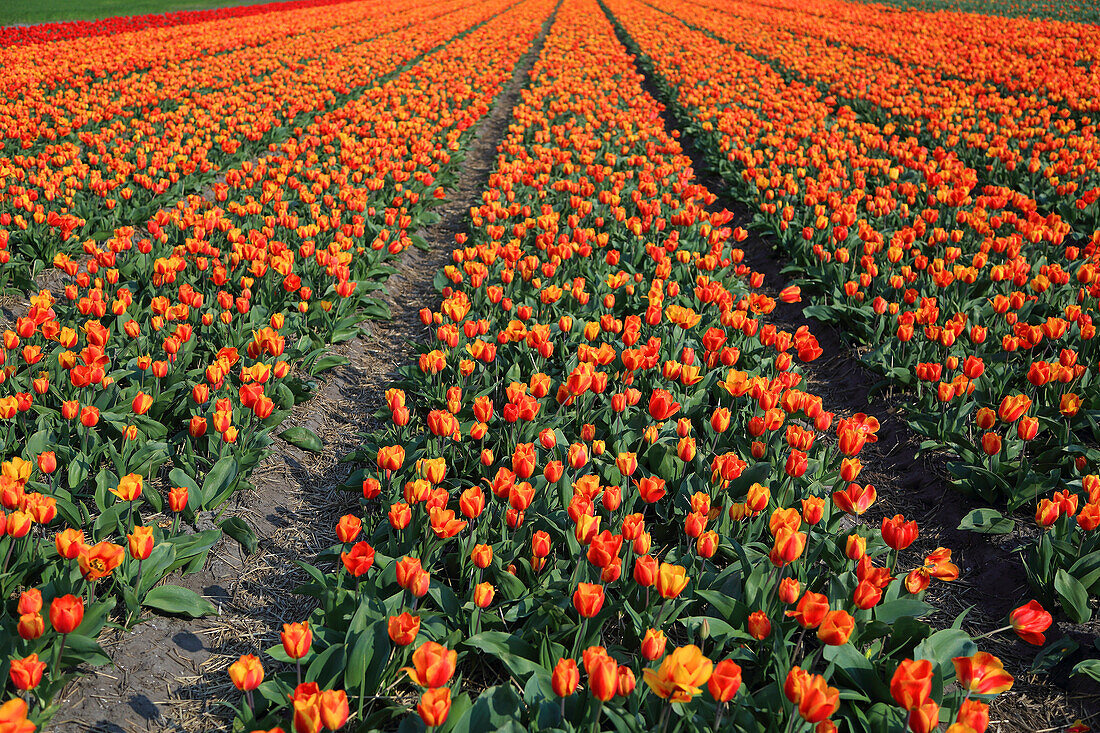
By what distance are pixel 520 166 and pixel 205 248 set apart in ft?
12.7

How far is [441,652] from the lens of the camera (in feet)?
6.55

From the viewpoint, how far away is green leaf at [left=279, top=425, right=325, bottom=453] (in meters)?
4.19

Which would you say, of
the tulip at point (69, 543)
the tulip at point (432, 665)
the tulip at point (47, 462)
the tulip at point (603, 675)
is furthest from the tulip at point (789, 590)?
the tulip at point (47, 462)

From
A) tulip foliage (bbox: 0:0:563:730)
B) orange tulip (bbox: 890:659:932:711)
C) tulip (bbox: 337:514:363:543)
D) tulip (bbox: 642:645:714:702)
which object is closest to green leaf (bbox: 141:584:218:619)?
tulip foliage (bbox: 0:0:563:730)

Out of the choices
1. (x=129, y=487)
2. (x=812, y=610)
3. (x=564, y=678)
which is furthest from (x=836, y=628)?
(x=129, y=487)

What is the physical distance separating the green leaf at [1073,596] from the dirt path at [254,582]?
329cm

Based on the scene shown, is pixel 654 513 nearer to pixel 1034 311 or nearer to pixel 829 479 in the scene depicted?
pixel 829 479

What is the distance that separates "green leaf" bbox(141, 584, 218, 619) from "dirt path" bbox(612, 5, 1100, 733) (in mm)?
3129

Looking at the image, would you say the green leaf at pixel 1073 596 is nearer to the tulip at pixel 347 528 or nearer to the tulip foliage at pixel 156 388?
the tulip at pixel 347 528

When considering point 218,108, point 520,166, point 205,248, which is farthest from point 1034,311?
point 218,108

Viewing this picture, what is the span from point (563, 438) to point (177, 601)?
78.6 inches

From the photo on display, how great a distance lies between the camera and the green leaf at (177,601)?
288 cm

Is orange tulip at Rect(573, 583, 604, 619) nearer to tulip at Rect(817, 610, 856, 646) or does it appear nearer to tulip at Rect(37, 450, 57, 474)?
tulip at Rect(817, 610, 856, 646)

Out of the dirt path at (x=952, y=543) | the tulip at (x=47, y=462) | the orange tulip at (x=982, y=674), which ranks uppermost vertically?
the tulip at (x=47, y=462)
